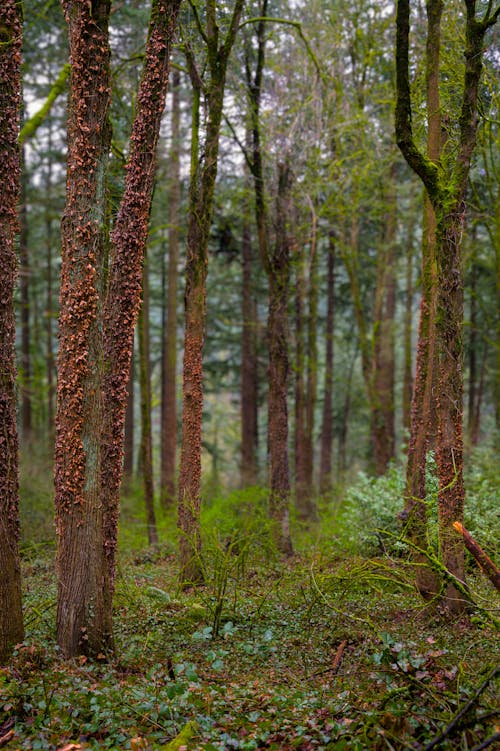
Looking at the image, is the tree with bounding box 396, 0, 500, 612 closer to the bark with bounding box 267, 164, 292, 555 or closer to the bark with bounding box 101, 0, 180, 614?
the bark with bounding box 101, 0, 180, 614

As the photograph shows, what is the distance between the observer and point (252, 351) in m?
19.5

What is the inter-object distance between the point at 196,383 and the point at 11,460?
3.76 metres

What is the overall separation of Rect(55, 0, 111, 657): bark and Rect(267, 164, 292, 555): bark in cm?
622

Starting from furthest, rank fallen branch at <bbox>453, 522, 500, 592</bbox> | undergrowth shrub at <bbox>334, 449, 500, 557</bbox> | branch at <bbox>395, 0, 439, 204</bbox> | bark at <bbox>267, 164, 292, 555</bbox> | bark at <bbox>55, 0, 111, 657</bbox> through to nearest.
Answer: bark at <bbox>267, 164, 292, 555</bbox>, undergrowth shrub at <bbox>334, 449, 500, 557</bbox>, branch at <bbox>395, 0, 439, 204</bbox>, bark at <bbox>55, 0, 111, 657</bbox>, fallen branch at <bbox>453, 522, 500, 592</bbox>

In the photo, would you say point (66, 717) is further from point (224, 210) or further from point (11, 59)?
point (224, 210)

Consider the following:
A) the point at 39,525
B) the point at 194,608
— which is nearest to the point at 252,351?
the point at 39,525

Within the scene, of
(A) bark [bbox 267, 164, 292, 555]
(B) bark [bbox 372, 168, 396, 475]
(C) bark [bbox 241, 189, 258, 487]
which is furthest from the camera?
(C) bark [bbox 241, 189, 258, 487]

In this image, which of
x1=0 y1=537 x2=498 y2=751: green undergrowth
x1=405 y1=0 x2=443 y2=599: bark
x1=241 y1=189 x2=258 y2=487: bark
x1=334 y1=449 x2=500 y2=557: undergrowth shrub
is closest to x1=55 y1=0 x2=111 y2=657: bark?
x1=0 y1=537 x2=498 y2=751: green undergrowth

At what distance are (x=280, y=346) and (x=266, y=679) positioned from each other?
736 centimetres

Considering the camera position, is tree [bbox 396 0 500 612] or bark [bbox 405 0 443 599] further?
bark [bbox 405 0 443 599]

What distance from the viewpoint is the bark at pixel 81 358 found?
5.74 m

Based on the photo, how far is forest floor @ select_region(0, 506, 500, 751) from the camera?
4020 mm

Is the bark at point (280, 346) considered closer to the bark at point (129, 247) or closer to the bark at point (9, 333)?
the bark at point (129, 247)

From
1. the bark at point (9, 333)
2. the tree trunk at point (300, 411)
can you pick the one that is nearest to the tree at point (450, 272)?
the bark at point (9, 333)
